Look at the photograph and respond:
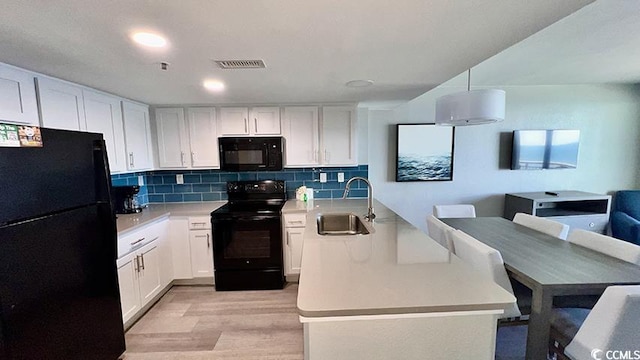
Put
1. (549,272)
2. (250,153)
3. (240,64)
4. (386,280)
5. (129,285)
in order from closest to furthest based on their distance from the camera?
(386,280)
(549,272)
(240,64)
(129,285)
(250,153)

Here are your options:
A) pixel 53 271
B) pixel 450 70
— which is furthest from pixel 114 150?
pixel 450 70

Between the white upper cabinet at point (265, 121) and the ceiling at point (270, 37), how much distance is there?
2.93 ft

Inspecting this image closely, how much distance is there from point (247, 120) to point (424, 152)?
2418 millimetres

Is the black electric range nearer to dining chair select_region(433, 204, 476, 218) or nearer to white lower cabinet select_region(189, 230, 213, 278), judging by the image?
white lower cabinet select_region(189, 230, 213, 278)

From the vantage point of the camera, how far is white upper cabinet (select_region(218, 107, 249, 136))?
3006mm

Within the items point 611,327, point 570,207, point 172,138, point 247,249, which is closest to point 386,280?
point 611,327

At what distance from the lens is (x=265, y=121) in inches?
119

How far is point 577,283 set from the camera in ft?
4.41

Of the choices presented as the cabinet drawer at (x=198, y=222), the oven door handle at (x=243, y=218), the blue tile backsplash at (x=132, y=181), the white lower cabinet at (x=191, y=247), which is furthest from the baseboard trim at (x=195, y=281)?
the blue tile backsplash at (x=132, y=181)

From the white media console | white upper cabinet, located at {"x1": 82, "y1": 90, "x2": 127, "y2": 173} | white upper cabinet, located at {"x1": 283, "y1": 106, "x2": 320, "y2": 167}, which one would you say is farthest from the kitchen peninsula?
the white media console

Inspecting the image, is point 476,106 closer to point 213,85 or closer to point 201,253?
point 213,85

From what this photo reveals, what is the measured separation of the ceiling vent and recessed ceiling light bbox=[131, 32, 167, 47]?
1.13ft

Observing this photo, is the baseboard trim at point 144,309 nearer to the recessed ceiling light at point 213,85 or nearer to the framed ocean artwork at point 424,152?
the recessed ceiling light at point 213,85

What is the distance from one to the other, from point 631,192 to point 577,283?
12.2ft
